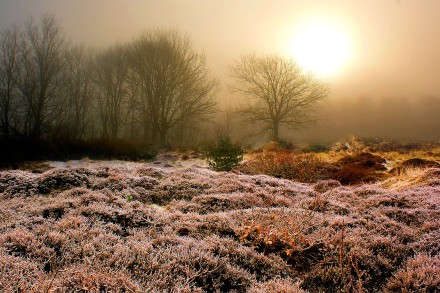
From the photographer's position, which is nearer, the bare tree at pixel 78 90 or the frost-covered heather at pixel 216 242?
the frost-covered heather at pixel 216 242

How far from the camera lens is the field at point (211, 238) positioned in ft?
11.3

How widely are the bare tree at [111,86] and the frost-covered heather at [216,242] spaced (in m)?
23.6

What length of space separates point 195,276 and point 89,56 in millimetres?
30442

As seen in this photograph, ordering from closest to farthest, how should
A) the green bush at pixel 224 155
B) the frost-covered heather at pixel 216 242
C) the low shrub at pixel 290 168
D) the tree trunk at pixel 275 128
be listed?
the frost-covered heather at pixel 216 242, the low shrub at pixel 290 168, the green bush at pixel 224 155, the tree trunk at pixel 275 128

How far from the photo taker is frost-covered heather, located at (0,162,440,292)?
3414 millimetres

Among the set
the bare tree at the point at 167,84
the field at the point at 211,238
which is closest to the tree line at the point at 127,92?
the bare tree at the point at 167,84

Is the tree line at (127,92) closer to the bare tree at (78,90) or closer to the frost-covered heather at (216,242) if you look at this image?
the bare tree at (78,90)

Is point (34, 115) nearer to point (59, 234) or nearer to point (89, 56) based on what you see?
point (89, 56)

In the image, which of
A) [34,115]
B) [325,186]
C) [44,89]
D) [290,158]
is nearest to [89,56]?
[44,89]

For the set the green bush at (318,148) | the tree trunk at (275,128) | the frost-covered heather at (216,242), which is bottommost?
the frost-covered heather at (216,242)

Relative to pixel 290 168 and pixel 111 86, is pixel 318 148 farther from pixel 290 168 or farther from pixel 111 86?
pixel 111 86

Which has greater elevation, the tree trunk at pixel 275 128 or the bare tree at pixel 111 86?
the bare tree at pixel 111 86

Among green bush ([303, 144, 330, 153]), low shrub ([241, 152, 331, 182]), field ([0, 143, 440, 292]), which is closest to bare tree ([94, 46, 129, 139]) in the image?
green bush ([303, 144, 330, 153])

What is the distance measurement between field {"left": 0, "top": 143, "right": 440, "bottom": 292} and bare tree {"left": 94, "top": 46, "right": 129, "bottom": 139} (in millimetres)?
22832
